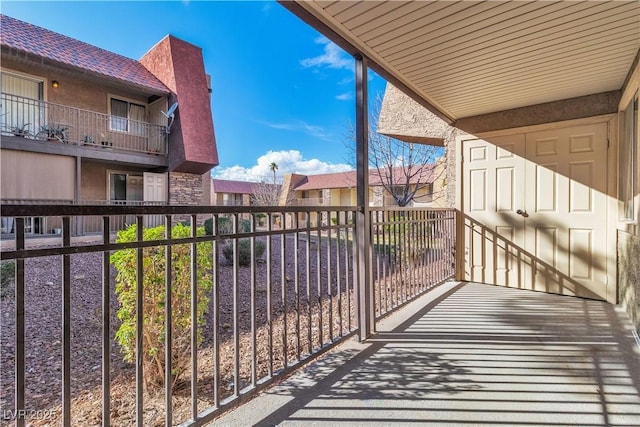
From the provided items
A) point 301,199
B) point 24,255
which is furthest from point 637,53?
point 301,199

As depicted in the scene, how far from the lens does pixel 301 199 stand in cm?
2423

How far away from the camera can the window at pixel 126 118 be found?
9992 millimetres

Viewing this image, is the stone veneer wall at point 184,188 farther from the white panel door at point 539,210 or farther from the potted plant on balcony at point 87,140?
the white panel door at point 539,210

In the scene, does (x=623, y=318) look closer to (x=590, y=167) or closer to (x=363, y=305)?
(x=590, y=167)

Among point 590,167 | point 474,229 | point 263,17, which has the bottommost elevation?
point 474,229

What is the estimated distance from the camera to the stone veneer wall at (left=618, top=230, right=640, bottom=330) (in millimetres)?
2711

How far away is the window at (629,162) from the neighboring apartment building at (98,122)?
394 inches

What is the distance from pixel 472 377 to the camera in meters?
2.09

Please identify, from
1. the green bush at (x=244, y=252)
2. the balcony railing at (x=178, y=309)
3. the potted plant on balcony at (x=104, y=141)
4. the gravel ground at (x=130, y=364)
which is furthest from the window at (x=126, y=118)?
the gravel ground at (x=130, y=364)

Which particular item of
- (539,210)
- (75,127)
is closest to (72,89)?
(75,127)

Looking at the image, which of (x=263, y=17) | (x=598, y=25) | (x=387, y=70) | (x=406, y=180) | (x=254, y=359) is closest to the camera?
(x=254, y=359)

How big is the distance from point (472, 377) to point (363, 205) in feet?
4.61

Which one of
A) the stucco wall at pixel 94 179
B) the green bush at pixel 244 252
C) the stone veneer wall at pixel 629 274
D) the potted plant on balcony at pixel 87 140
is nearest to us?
the stone veneer wall at pixel 629 274

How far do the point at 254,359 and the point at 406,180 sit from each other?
7962 millimetres
